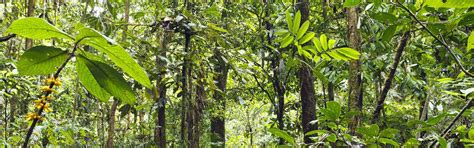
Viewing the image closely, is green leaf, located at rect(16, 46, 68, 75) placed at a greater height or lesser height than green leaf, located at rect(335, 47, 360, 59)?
lesser

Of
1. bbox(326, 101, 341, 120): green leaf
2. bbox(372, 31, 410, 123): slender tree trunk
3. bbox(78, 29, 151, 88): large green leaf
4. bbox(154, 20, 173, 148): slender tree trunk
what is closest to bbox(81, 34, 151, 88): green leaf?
bbox(78, 29, 151, 88): large green leaf

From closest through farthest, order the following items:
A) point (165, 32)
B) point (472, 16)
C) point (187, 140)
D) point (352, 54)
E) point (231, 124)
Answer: point (472, 16) < point (352, 54) < point (165, 32) < point (187, 140) < point (231, 124)

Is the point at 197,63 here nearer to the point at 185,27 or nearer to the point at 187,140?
the point at 185,27

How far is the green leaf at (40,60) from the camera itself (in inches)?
11.9

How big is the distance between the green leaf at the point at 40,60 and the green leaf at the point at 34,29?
4 cm

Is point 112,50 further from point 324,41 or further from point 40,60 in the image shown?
point 324,41

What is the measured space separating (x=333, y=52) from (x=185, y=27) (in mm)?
589

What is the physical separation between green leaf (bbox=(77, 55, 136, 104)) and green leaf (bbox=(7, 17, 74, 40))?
0.04 meters

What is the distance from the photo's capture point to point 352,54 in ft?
2.52

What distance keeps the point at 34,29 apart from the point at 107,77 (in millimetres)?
67

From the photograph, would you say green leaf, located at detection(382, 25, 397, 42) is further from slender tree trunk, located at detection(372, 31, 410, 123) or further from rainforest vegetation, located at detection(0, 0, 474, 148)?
slender tree trunk, located at detection(372, 31, 410, 123)

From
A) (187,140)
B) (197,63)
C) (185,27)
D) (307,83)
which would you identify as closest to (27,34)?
(197,63)

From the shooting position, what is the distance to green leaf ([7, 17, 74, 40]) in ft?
0.83

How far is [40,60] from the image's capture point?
0.31 m
